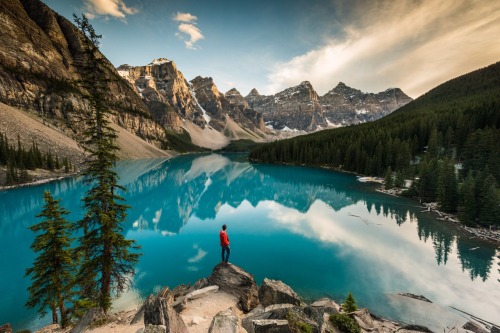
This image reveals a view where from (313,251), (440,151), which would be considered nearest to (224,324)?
(313,251)

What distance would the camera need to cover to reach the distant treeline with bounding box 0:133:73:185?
65.0 meters

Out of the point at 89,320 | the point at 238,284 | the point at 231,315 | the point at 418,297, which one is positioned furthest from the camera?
the point at 418,297

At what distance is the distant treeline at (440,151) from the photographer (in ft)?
130

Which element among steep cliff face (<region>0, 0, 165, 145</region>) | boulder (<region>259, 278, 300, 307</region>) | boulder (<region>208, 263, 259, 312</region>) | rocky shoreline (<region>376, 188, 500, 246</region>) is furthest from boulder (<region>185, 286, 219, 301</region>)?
steep cliff face (<region>0, 0, 165, 145</region>)

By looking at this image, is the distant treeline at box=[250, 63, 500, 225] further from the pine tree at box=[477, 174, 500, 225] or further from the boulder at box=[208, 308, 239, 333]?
the boulder at box=[208, 308, 239, 333]

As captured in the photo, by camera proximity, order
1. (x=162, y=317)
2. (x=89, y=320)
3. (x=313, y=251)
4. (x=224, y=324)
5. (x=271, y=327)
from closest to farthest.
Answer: (x=162, y=317) → (x=271, y=327) → (x=224, y=324) → (x=89, y=320) → (x=313, y=251)

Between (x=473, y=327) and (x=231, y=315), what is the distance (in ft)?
53.4

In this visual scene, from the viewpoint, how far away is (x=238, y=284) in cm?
1506

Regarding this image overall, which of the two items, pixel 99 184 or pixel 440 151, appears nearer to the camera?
pixel 99 184

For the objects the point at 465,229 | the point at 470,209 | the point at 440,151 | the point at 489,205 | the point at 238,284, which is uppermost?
the point at 440,151

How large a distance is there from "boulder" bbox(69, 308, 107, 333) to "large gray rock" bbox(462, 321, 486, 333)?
21.6m

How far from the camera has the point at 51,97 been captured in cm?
12675

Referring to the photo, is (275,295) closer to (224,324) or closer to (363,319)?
(224,324)

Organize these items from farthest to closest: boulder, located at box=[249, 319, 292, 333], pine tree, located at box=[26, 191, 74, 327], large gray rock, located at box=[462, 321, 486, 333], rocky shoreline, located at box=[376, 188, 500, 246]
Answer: rocky shoreline, located at box=[376, 188, 500, 246] → large gray rock, located at box=[462, 321, 486, 333] → pine tree, located at box=[26, 191, 74, 327] → boulder, located at box=[249, 319, 292, 333]
